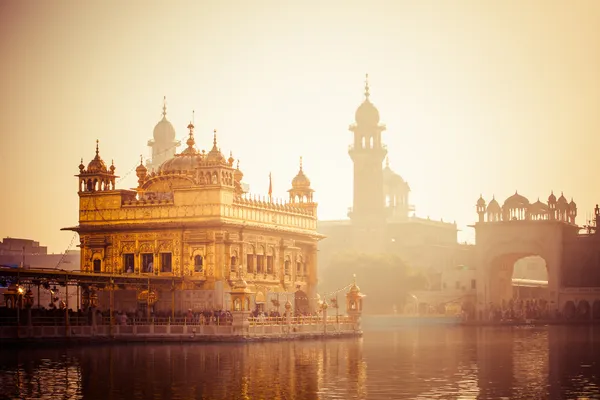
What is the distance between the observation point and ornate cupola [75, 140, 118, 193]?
193ft

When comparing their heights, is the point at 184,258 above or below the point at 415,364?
above

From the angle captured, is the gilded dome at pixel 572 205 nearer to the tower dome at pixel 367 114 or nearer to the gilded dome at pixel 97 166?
the tower dome at pixel 367 114

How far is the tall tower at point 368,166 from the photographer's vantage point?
122 meters

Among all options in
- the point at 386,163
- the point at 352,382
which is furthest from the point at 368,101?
the point at 352,382

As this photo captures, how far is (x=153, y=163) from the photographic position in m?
119

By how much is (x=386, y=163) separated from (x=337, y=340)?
293ft

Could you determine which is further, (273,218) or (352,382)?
(273,218)

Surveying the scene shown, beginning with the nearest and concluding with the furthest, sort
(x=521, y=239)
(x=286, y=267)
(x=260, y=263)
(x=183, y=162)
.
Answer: (x=260, y=263) → (x=183, y=162) → (x=286, y=267) → (x=521, y=239)

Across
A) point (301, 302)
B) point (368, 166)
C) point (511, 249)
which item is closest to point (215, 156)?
point (301, 302)

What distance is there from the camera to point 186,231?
5572cm

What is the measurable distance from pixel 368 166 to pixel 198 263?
224ft

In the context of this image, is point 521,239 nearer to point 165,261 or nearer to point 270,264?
point 270,264

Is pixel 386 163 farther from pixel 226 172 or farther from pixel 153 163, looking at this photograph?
pixel 226 172

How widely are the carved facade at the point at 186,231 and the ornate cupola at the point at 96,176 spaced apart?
2.1 inches
